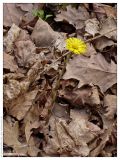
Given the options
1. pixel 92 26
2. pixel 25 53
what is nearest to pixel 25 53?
pixel 25 53

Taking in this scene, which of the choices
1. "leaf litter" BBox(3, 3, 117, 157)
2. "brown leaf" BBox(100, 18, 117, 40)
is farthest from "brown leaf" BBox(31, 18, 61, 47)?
"brown leaf" BBox(100, 18, 117, 40)

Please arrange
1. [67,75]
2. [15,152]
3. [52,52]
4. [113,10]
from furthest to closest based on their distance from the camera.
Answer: [113,10], [52,52], [67,75], [15,152]

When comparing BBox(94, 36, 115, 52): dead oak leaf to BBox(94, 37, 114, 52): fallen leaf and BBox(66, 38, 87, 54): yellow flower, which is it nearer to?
BBox(94, 37, 114, 52): fallen leaf

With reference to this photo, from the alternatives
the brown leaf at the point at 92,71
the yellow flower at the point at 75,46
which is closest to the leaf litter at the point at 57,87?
the brown leaf at the point at 92,71

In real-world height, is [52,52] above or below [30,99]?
above

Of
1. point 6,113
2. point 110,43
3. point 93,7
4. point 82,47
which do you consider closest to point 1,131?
point 6,113

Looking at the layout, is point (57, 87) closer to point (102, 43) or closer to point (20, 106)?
point (20, 106)

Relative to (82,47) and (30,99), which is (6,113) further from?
(82,47)
